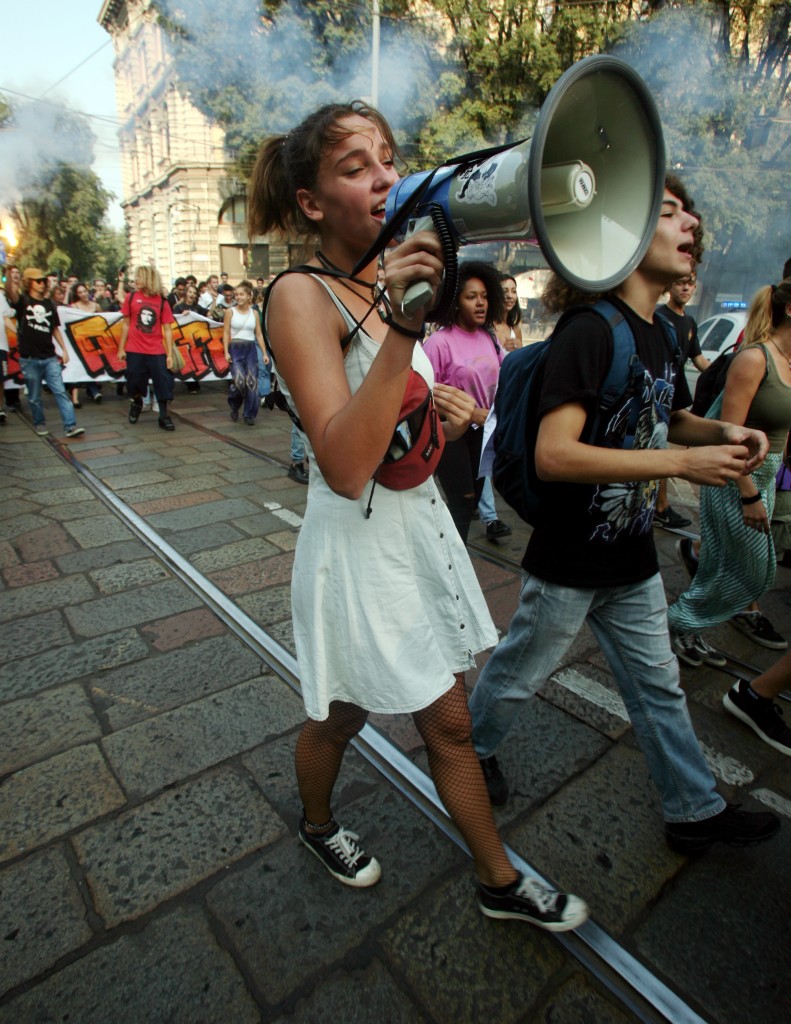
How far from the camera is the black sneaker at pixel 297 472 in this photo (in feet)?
17.4

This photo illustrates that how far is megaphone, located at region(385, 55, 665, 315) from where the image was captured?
0.90m

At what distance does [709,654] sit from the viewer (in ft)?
8.96

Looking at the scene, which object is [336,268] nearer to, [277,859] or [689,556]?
[277,859]

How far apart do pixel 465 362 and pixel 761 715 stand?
214 centimetres

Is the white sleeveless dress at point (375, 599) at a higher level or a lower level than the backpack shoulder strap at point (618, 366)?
lower

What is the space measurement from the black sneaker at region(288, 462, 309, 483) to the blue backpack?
3.68 meters

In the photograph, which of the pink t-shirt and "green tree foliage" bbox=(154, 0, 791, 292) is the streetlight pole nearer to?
"green tree foliage" bbox=(154, 0, 791, 292)

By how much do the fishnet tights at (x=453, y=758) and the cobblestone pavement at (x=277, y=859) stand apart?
0.70ft

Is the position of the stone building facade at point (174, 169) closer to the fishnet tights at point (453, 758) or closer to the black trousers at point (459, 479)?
the black trousers at point (459, 479)

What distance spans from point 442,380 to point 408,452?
7.25 feet

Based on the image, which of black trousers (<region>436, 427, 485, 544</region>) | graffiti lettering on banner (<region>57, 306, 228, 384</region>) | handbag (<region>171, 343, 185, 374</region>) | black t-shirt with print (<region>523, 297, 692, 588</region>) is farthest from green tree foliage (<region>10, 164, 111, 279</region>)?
black t-shirt with print (<region>523, 297, 692, 588</region>)

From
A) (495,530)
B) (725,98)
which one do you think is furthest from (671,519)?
(725,98)

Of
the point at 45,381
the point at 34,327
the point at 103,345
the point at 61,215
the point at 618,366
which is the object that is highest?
the point at 61,215

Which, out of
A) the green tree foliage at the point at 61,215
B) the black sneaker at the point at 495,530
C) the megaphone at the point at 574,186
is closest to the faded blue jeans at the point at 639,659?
the megaphone at the point at 574,186
